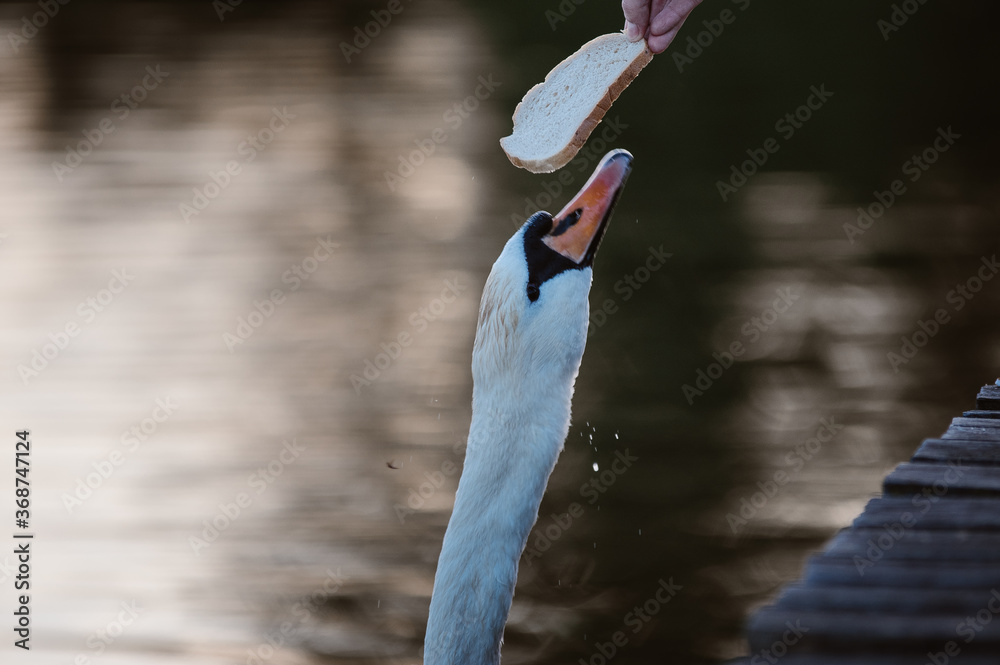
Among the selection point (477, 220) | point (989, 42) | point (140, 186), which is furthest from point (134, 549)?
point (989, 42)

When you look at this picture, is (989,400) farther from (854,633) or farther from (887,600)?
(854,633)

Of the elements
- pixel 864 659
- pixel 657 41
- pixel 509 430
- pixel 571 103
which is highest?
pixel 657 41

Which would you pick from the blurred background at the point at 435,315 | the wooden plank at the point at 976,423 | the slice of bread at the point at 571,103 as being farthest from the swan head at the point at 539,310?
the blurred background at the point at 435,315

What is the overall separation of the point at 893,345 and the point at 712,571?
2.55 m

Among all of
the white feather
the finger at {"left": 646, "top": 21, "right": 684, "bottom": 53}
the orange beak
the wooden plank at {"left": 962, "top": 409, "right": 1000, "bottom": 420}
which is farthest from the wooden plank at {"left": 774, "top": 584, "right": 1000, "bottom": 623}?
the finger at {"left": 646, "top": 21, "right": 684, "bottom": 53}

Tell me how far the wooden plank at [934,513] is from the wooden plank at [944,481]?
0.04 meters

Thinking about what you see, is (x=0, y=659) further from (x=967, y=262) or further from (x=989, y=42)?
(x=989, y=42)

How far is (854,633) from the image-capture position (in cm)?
192

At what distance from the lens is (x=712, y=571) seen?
495 centimetres

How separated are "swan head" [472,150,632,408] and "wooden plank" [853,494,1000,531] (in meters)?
0.78

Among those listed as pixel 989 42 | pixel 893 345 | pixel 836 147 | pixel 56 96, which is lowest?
pixel 893 345

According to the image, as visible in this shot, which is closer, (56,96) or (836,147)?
(836,147)

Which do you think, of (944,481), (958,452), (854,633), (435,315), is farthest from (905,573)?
(435,315)

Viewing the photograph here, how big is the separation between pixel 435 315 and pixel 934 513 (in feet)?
16.8
